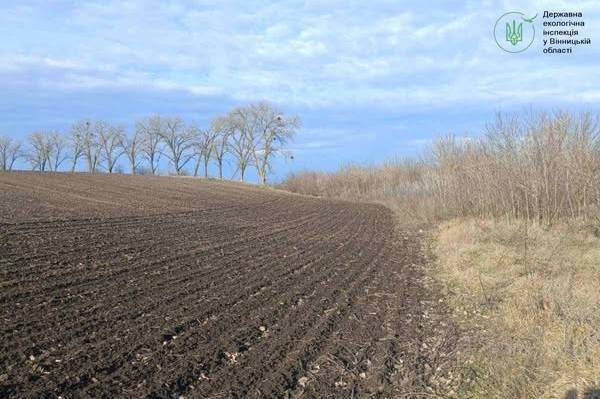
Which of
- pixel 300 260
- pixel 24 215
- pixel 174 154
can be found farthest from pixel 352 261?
pixel 174 154

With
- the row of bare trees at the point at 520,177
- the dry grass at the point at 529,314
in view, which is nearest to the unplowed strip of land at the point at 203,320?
the dry grass at the point at 529,314

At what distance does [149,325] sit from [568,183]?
1885 cm

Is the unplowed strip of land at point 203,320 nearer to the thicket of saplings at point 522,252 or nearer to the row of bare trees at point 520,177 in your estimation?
the thicket of saplings at point 522,252

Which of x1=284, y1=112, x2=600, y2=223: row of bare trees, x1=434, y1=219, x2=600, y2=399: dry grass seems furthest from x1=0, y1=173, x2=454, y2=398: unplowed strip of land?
x1=284, y1=112, x2=600, y2=223: row of bare trees

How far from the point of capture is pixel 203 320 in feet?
27.0

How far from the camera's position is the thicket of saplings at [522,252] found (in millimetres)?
6387

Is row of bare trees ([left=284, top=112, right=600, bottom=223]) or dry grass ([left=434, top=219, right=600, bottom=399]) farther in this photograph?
row of bare trees ([left=284, top=112, right=600, bottom=223])

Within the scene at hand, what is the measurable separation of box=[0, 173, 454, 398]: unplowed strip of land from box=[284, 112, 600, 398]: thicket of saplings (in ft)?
2.57

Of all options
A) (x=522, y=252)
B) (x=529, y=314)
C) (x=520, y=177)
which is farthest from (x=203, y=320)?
(x=520, y=177)

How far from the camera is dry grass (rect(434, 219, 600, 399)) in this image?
19.6 feet

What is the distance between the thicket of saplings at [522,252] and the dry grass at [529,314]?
0.02 metres

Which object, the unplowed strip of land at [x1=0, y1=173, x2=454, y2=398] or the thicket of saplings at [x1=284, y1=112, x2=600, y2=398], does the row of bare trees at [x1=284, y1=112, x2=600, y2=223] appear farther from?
the unplowed strip of land at [x1=0, y1=173, x2=454, y2=398]

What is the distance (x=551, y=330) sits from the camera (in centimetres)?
771

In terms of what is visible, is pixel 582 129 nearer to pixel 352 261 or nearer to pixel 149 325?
pixel 352 261
